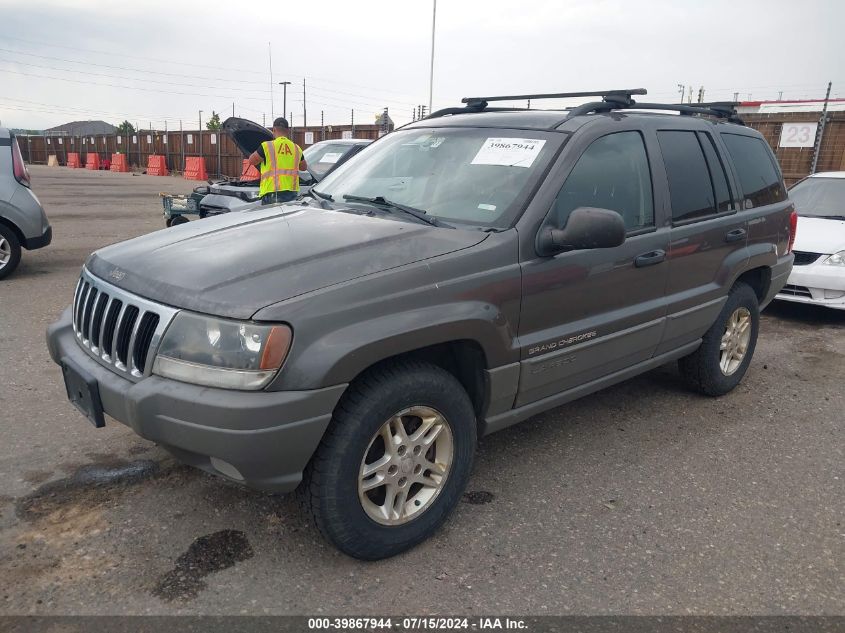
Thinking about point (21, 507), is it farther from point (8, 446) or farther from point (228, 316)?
point (228, 316)

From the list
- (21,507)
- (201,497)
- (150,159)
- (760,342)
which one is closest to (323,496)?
(201,497)

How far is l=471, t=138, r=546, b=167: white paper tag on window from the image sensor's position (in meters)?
3.23

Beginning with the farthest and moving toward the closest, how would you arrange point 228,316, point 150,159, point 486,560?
1. point 150,159
2. point 486,560
3. point 228,316

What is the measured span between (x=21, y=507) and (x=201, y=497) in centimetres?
77

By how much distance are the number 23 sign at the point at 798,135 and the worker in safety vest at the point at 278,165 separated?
11.1 m

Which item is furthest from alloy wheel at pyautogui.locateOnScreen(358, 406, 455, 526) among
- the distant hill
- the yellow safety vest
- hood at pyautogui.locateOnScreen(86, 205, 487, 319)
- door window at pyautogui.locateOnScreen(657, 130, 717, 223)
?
the distant hill

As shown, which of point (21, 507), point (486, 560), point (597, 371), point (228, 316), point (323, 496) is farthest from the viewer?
point (597, 371)

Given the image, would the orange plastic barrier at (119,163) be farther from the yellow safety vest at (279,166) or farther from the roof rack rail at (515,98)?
the roof rack rail at (515,98)

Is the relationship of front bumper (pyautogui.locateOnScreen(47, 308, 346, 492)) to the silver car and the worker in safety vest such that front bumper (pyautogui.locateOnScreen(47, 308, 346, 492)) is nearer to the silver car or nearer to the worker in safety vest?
the worker in safety vest

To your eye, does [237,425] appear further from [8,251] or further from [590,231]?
[8,251]

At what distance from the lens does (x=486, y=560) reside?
276 centimetres

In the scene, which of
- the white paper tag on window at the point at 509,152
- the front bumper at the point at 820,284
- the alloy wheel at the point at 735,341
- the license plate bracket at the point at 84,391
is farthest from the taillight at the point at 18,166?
the front bumper at the point at 820,284

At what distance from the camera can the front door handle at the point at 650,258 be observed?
11.5ft

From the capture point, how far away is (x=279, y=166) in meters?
8.11
